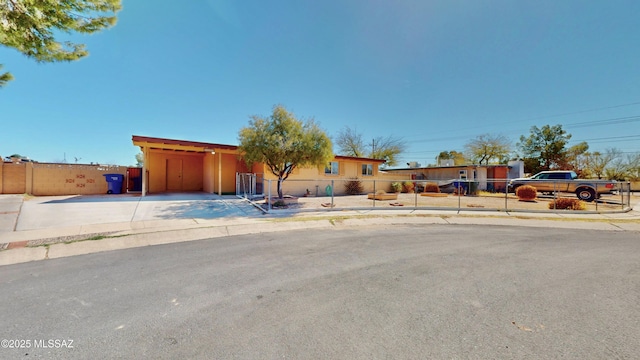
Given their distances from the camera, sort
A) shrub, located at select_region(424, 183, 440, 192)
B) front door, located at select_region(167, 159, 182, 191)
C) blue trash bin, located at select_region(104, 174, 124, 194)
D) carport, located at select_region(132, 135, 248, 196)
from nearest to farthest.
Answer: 1. blue trash bin, located at select_region(104, 174, 124, 194)
2. carport, located at select_region(132, 135, 248, 196)
3. front door, located at select_region(167, 159, 182, 191)
4. shrub, located at select_region(424, 183, 440, 192)

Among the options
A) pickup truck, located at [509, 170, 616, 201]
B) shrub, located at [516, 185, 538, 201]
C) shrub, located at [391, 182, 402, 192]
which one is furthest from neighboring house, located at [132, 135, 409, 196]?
pickup truck, located at [509, 170, 616, 201]

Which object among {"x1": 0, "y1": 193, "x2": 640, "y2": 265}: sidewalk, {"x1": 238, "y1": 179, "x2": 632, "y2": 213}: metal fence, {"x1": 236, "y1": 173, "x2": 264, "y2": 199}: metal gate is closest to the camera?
{"x1": 0, "y1": 193, "x2": 640, "y2": 265}: sidewalk

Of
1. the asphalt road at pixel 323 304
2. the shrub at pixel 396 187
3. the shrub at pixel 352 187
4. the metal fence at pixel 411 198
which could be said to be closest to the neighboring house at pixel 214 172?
the metal fence at pixel 411 198

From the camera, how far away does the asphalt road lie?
2.19 m

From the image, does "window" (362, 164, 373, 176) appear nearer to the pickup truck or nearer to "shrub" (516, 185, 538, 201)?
the pickup truck

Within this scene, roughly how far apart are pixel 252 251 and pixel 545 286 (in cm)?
491

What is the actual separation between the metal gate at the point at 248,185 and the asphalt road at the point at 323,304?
317 inches

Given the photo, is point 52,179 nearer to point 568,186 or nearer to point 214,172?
point 214,172

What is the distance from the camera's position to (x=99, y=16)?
700cm

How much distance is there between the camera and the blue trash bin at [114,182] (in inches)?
541

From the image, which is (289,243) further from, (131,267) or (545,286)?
(545,286)

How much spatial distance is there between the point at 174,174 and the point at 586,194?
2672 cm

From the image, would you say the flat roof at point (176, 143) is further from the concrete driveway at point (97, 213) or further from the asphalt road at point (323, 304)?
the asphalt road at point (323, 304)

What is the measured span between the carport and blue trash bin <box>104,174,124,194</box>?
4.34 feet
